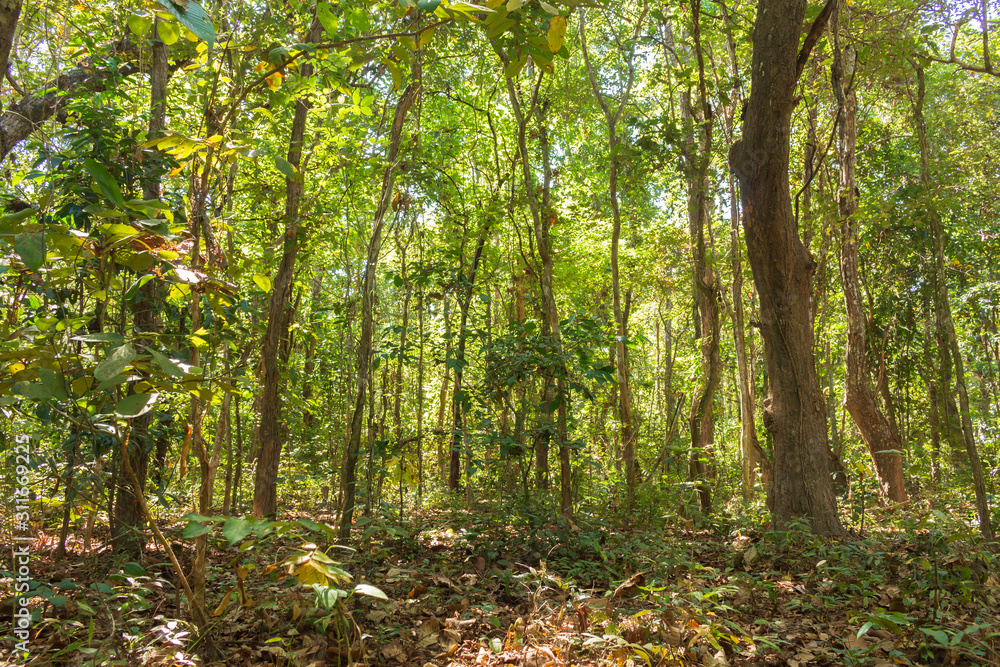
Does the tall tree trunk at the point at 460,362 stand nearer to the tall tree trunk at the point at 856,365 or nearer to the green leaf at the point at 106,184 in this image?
the green leaf at the point at 106,184

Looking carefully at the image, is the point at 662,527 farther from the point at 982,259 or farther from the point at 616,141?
the point at 982,259

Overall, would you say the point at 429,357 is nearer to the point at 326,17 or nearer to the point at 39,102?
the point at 326,17

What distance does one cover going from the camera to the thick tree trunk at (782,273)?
14.7 feet

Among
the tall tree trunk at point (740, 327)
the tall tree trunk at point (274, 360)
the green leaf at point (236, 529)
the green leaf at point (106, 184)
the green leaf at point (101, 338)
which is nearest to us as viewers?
the green leaf at point (236, 529)

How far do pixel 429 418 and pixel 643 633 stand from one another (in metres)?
7.14

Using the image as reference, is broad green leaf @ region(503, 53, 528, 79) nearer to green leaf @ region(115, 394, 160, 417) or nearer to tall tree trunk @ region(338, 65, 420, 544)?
green leaf @ region(115, 394, 160, 417)

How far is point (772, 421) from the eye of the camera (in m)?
4.80

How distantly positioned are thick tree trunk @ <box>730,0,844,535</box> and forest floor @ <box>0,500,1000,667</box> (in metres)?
0.49

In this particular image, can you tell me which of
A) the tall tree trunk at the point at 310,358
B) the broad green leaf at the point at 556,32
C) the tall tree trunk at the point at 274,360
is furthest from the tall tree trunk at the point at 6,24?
the tall tree trunk at the point at 310,358

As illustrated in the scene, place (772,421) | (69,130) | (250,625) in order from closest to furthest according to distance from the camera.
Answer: (250,625)
(69,130)
(772,421)

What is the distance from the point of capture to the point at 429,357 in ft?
19.4

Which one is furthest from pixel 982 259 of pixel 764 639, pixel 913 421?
pixel 764 639

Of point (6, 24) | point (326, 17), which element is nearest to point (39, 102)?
point (6, 24)

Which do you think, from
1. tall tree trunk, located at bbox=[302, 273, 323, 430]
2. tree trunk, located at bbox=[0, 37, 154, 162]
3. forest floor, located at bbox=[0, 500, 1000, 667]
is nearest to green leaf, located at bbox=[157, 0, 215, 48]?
forest floor, located at bbox=[0, 500, 1000, 667]
